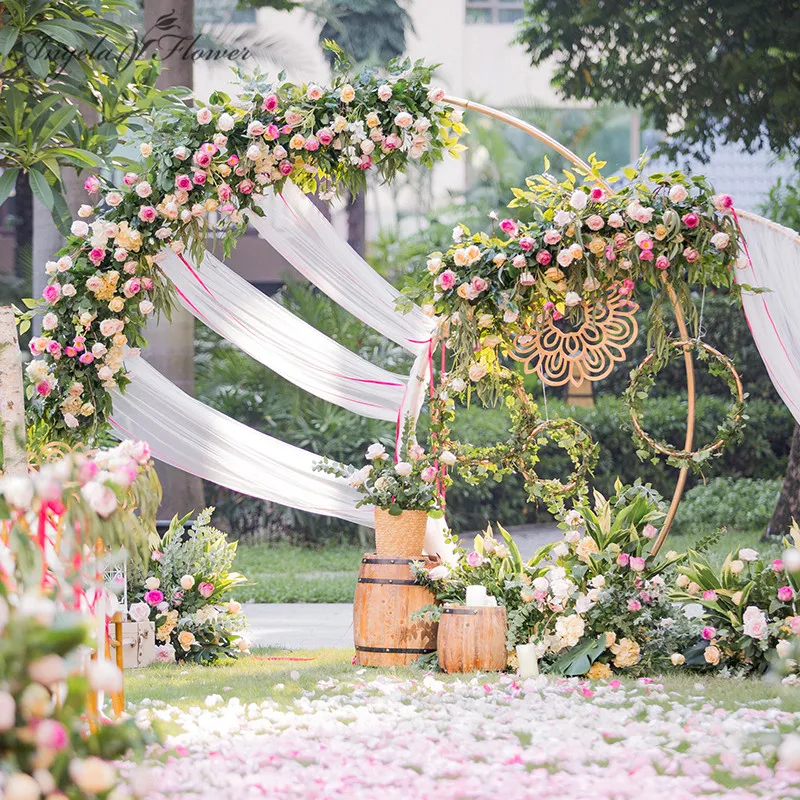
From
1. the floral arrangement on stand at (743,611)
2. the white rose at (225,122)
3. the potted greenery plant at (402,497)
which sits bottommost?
the floral arrangement on stand at (743,611)

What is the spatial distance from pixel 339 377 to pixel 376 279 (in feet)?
1.81

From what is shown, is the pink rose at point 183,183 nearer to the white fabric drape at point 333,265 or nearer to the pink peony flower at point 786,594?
the white fabric drape at point 333,265

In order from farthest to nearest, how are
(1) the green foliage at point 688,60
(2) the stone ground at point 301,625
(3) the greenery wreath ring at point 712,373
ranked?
(1) the green foliage at point 688,60
(2) the stone ground at point 301,625
(3) the greenery wreath ring at point 712,373

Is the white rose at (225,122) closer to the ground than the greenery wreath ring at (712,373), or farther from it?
farther from it

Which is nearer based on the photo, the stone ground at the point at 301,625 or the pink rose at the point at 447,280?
the pink rose at the point at 447,280

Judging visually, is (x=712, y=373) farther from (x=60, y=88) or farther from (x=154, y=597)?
(x=60, y=88)

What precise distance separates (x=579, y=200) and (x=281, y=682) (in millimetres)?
2597

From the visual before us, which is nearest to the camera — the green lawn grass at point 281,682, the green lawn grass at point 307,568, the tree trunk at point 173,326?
the green lawn grass at point 281,682

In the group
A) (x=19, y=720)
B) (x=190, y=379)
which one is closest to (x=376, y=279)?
(x=190, y=379)

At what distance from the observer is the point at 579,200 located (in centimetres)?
521

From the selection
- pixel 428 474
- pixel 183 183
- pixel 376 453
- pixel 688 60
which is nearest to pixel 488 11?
pixel 688 60

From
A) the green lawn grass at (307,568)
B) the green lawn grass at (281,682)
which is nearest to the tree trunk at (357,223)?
the green lawn grass at (307,568)

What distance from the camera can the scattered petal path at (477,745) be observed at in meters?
3.08

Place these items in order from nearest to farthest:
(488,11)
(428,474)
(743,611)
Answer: (743,611)
(428,474)
(488,11)
